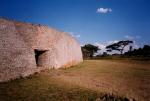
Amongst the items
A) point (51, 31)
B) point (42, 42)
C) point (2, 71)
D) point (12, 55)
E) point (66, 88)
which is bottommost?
point (66, 88)

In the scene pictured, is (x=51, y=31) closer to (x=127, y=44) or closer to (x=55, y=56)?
(x=55, y=56)

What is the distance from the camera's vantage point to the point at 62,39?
21109mm

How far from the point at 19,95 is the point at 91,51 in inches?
2205

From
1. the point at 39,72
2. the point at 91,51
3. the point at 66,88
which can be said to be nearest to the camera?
the point at 66,88

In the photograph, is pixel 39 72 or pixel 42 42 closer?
pixel 39 72

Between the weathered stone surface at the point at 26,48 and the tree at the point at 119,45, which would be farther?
the tree at the point at 119,45

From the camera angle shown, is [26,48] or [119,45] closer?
[26,48]

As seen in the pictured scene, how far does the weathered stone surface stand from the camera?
1231 cm

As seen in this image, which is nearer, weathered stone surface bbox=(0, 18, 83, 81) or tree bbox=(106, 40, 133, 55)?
weathered stone surface bbox=(0, 18, 83, 81)

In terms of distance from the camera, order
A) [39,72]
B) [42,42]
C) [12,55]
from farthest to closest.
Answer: [42,42] → [39,72] → [12,55]

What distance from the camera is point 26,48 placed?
565 inches

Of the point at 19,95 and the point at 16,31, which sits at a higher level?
the point at 16,31

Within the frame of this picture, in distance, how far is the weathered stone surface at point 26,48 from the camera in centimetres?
1231

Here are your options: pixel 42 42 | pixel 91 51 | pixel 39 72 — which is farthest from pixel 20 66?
pixel 91 51
